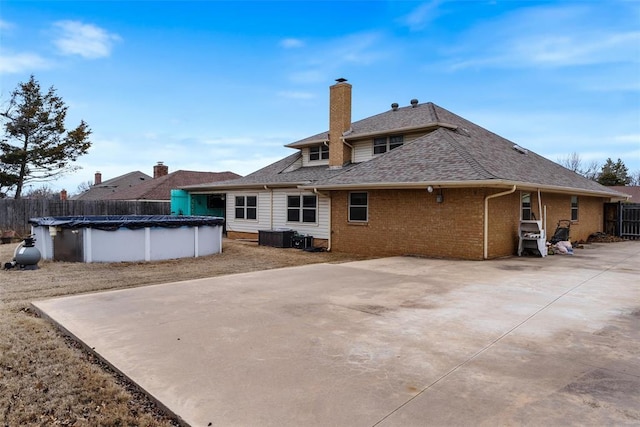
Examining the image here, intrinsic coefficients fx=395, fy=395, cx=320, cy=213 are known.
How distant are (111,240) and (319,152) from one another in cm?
955

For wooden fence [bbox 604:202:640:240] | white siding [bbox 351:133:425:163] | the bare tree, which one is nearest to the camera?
white siding [bbox 351:133:425:163]

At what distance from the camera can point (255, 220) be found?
1692 centimetres

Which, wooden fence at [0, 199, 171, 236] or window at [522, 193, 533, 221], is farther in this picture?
wooden fence at [0, 199, 171, 236]

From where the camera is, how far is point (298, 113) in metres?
21.5

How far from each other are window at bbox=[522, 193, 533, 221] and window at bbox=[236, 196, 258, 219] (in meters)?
10.1

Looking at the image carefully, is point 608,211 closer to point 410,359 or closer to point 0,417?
point 410,359

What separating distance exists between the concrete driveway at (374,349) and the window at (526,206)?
5.26 m

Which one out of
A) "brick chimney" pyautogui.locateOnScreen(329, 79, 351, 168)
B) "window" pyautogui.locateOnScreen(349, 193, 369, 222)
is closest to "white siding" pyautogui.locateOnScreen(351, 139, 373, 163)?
"brick chimney" pyautogui.locateOnScreen(329, 79, 351, 168)

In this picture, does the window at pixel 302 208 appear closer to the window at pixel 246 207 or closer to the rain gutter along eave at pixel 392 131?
the window at pixel 246 207

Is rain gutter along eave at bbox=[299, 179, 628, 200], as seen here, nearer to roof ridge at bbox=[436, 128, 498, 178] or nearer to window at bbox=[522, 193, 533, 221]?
roof ridge at bbox=[436, 128, 498, 178]

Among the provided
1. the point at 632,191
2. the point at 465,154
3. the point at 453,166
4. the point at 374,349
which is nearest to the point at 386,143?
the point at 465,154

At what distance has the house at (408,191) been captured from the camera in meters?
10.5

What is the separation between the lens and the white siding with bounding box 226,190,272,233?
16391 millimetres

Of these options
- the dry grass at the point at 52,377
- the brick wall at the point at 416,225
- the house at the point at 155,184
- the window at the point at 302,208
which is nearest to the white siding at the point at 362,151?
the window at the point at 302,208
